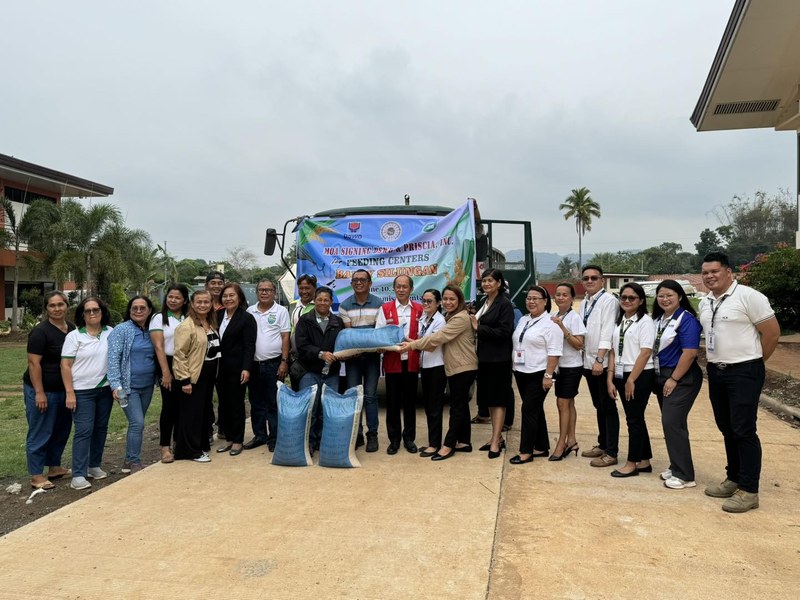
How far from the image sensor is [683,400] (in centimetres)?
429

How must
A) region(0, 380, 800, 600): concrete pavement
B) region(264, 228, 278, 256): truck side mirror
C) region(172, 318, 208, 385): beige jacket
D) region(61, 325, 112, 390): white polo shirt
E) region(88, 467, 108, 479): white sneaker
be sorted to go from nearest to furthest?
region(0, 380, 800, 600): concrete pavement → region(61, 325, 112, 390): white polo shirt → region(88, 467, 108, 479): white sneaker → region(172, 318, 208, 385): beige jacket → region(264, 228, 278, 256): truck side mirror

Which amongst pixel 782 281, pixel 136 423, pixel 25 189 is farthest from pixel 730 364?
pixel 25 189

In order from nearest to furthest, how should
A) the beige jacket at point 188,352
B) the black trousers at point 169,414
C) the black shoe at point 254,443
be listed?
the beige jacket at point 188,352 → the black trousers at point 169,414 → the black shoe at point 254,443

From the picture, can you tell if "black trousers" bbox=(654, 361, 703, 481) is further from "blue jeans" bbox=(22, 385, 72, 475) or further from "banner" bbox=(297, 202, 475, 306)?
"blue jeans" bbox=(22, 385, 72, 475)

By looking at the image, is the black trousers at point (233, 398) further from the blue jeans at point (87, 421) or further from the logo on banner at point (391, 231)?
the logo on banner at point (391, 231)

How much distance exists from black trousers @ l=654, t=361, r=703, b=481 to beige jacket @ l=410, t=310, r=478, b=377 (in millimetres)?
1574

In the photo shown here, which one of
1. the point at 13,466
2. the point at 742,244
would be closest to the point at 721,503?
the point at 13,466

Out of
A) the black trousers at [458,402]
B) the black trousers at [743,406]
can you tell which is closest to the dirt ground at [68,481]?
the black trousers at [458,402]

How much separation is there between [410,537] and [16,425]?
20.1 feet

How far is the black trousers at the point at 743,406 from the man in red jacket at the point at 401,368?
8.16 ft

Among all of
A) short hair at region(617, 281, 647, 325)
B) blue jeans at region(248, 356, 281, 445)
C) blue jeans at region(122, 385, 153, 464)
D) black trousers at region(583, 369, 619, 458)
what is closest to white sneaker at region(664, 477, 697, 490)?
black trousers at region(583, 369, 619, 458)

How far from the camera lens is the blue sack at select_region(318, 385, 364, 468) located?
496 centimetres

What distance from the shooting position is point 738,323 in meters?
3.96

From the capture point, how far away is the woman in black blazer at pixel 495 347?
5051 millimetres
